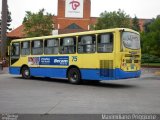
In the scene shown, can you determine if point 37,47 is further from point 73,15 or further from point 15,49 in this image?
point 73,15

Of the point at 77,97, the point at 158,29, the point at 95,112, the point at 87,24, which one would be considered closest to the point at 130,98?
the point at 77,97

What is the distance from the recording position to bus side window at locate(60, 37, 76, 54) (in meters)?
21.6

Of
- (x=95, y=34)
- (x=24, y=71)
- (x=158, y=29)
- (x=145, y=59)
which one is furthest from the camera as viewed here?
(x=145, y=59)

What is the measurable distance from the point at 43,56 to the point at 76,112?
13.1 m

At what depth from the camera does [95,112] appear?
1095cm

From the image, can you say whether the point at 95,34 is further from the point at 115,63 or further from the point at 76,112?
the point at 76,112

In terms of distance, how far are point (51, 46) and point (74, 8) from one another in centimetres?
7114

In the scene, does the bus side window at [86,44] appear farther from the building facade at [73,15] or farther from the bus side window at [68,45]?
the building facade at [73,15]

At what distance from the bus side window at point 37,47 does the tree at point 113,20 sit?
47337mm

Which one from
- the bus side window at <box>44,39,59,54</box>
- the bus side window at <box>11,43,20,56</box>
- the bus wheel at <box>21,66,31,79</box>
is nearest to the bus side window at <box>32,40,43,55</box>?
the bus side window at <box>44,39,59,54</box>

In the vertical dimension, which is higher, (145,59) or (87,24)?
(87,24)

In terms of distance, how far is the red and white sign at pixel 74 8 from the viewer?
9162 centimetres

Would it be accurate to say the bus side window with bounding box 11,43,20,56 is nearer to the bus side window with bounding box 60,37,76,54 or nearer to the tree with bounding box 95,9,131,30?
the bus side window with bounding box 60,37,76,54

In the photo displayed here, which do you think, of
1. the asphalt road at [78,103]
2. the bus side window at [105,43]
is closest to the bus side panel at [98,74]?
the bus side window at [105,43]
